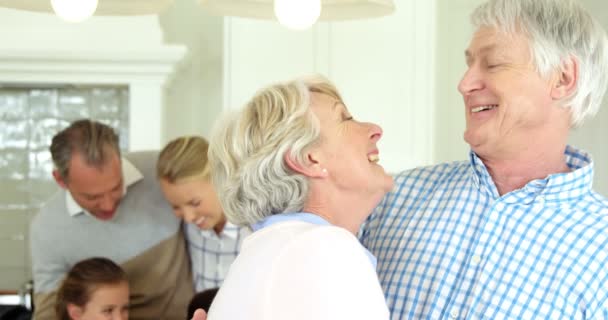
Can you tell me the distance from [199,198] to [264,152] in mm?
1373

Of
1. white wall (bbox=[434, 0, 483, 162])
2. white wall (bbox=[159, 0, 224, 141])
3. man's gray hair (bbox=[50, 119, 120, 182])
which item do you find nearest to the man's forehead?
man's gray hair (bbox=[50, 119, 120, 182])

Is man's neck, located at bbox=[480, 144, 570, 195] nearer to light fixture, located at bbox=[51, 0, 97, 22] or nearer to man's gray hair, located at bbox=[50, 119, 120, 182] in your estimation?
light fixture, located at bbox=[51, 0, 97, 22]

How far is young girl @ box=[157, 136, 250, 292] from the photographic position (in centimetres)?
291

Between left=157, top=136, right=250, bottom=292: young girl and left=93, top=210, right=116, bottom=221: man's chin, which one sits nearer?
left=157, top=136, right=250, bottom=292: young girl

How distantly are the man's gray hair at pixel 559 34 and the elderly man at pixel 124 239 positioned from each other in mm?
1686

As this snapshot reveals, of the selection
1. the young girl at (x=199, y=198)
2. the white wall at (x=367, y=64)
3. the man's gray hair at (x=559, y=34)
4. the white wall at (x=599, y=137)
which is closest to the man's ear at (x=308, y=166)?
the man's gray hair at (x=559, y=34)

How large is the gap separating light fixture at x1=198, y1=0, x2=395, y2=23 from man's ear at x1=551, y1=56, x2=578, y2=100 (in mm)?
357

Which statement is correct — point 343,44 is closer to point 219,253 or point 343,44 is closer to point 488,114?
point 219,253

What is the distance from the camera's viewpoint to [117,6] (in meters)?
1.89

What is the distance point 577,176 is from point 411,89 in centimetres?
194

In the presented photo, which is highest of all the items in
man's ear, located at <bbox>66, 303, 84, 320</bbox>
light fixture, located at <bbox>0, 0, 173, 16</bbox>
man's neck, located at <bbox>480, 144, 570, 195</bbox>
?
light fixture, located at <bbox>0, 0, 173, 16</bbox>

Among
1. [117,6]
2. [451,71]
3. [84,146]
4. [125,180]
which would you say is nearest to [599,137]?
[451,71]

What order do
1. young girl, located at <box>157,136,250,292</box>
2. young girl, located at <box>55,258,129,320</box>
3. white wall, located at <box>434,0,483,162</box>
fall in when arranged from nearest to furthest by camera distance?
young girl, located at <box>157,136,250,292</box> → young girl, located at <box>55,258,129,320</box> → white wall, located at <box>434,0,483,162</box>

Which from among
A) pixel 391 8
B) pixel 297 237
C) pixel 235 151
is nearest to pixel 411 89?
pixel 391 8
